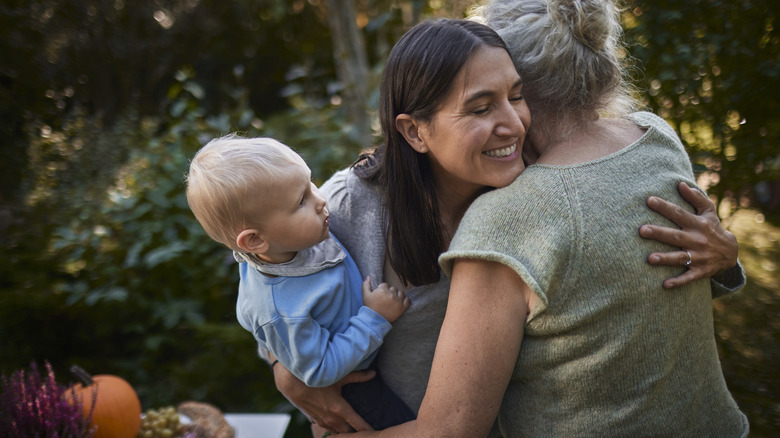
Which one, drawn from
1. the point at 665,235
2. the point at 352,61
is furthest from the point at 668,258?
the point at 352,61

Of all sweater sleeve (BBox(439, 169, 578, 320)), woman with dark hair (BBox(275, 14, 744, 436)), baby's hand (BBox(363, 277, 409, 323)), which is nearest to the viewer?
sweater sleeve (BBox(439, 169, 578, 320))

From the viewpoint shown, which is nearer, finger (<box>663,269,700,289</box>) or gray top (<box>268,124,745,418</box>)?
finger (<box>663,269,700,289</box>)

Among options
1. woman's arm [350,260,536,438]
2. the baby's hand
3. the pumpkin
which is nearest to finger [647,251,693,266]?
woman's arm [350,260,536,438]

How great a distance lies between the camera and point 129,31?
561 cm

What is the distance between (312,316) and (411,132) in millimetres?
543

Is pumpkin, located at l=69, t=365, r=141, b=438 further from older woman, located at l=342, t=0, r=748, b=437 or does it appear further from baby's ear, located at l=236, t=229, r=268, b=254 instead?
older woman, located at l=342, t=0, r=748, b=437

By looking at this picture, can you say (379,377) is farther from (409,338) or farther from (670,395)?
(670,395)

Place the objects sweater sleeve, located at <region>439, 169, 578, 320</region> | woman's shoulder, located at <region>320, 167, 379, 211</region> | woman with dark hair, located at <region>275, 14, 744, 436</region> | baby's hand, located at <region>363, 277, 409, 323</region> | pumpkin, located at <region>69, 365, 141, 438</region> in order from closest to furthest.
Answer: sweater sleeve, located at <region>439, 169, 578, 320</region>, woman with dark hair, located at <region>275, 14, 744, 436</region>, baby's hand, located at <region>363, 277, 409, 323</region>, woman's shoulder, located at <region>320, 167, 379, 211</region>, pumpkin, located at <region>69, 365, 141, 438</region>

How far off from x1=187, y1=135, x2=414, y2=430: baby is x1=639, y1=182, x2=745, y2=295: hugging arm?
2.17ft

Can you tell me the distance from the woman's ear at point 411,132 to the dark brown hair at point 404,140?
19 mm

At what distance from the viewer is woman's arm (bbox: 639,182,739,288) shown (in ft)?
4.02

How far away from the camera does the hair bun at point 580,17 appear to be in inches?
52.4

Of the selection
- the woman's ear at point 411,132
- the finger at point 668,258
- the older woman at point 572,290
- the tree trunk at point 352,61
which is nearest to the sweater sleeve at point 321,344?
the older woman at point 572,290

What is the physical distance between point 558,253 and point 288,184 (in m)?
0.68
